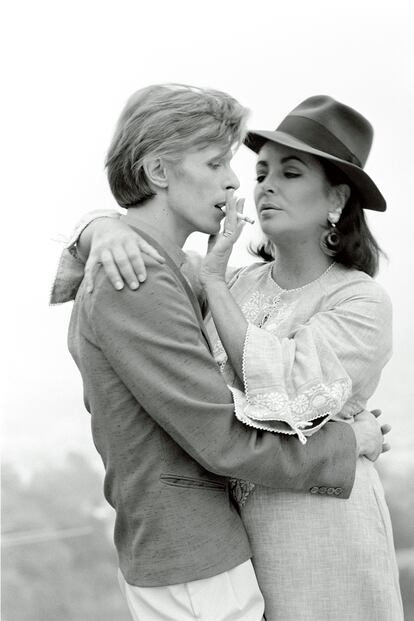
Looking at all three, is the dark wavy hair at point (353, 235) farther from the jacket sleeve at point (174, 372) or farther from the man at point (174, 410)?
the jacket sleeve at point (174, 372)

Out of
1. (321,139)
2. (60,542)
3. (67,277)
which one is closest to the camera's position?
(67,277)

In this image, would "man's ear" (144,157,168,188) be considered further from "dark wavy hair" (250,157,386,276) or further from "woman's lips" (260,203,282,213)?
"dark wavy hair" (250,157,386,276)

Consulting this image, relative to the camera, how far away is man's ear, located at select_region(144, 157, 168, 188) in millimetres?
1531

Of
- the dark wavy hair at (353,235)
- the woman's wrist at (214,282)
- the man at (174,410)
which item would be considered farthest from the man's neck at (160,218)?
the dark wavy hair at (353,235)

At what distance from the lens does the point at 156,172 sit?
1542 mm

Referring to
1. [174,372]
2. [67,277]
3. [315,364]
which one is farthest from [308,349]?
[67,277]

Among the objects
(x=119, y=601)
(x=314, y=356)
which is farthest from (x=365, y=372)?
(x=119, y=601)

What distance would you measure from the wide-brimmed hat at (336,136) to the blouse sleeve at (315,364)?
0.27 metres

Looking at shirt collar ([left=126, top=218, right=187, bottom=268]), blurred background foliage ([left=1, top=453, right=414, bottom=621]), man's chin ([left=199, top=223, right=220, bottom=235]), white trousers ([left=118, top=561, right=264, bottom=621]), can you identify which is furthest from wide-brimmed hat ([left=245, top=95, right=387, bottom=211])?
blurred background foliage ([left=1, top=453, right=414, bottom=621])

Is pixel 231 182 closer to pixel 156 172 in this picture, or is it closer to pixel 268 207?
pixel 156 172

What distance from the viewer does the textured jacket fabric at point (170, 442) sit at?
4.43 feet

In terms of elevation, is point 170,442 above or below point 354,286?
below

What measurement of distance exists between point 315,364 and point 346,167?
541 mm

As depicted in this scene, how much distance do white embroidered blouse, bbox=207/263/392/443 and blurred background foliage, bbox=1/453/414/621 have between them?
49.1 inches
